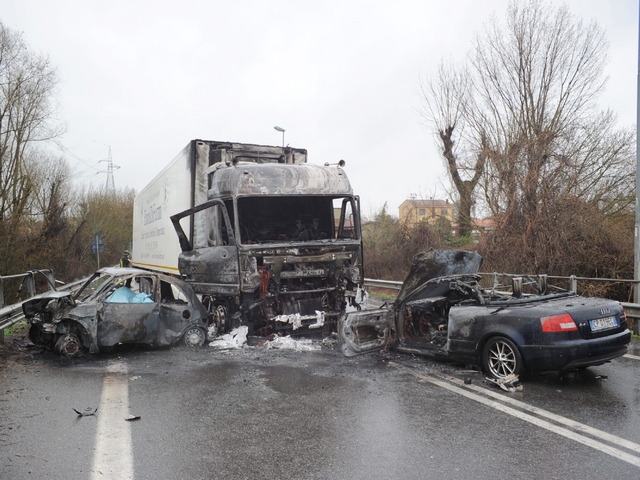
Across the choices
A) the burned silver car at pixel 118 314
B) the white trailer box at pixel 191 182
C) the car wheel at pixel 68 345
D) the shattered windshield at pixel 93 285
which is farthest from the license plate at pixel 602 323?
the shattered windshield at pixel 93 285

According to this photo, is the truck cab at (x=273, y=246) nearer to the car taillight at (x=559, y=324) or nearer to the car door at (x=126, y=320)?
the car door at (x=126, y=320)

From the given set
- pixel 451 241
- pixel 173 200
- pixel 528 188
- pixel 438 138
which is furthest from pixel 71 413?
pixel 438 138

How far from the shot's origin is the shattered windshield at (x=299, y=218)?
9797mm

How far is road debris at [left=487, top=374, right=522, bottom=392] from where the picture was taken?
18.1ft

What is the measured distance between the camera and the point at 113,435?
4.34m

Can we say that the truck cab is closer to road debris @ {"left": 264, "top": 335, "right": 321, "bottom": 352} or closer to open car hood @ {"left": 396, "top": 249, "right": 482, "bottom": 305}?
road debris @ {"left": 264, "top": 335, "right": 321, "bottom": 352}

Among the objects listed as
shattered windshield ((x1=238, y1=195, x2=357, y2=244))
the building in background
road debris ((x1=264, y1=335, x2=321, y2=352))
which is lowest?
road debris ((x1=264, y1=335, x2=321, y2=352))

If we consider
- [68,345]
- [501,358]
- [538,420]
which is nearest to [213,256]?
[68,345]

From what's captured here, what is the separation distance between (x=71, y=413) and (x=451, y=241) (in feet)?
54.8

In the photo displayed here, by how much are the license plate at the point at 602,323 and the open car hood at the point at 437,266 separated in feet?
7.03

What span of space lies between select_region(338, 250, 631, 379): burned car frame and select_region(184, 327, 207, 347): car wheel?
249 centimetres

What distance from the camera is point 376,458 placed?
3791 millimetres

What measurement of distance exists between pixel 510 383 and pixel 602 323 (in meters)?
1.19

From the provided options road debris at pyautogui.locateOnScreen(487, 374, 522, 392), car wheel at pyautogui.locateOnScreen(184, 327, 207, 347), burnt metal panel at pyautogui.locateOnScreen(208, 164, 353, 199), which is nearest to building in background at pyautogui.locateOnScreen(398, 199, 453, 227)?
burnt metal panel at pyautogui.locateOnScreen(208, 164, 353, 199)
